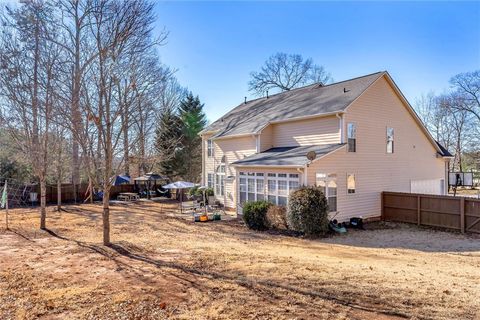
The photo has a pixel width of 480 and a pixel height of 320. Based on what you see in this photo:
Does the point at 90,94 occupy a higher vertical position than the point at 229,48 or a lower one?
lower

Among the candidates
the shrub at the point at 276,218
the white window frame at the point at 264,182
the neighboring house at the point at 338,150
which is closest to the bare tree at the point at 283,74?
the neighboring house at the point at 338,150

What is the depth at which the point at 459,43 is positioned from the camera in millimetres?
22844

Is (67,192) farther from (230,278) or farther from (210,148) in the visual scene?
(230,278)

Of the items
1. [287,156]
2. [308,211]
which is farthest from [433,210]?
[287,156]

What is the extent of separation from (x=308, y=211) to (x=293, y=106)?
27.3 ft

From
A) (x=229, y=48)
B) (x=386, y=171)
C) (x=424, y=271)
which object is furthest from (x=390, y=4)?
(x=424, y=271)

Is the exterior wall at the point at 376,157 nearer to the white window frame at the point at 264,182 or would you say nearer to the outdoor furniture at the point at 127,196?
the white window frame at the point at 264,182

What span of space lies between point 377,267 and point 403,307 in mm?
2975

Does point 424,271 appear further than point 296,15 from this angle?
No

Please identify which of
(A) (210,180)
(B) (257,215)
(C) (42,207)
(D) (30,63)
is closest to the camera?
(D) (30,63)

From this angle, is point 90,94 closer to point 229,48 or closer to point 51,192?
point 229,48

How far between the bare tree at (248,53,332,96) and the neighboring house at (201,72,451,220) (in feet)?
60.1

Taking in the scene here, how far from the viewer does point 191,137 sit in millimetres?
33438

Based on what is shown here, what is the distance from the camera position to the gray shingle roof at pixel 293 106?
635 inches
